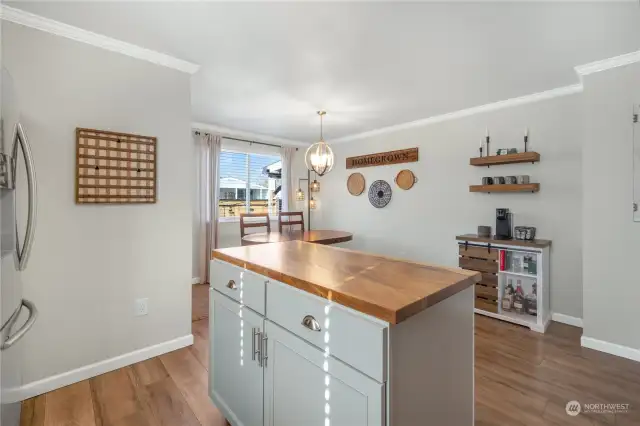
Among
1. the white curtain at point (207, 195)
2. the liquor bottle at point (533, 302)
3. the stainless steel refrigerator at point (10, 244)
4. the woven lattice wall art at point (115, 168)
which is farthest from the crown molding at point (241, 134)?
the liquor bottle at point (533, 302)

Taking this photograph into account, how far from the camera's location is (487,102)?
325 centimetres

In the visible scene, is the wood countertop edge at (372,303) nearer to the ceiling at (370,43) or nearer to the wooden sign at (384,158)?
the ceiling at (370,43)

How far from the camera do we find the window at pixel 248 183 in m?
4.66

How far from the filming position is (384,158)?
4453 millimetres

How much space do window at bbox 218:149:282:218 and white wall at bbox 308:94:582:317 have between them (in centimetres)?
101

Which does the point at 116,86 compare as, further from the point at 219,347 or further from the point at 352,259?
the point at 352,259

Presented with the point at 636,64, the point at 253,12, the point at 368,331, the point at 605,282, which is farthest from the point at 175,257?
the point at 636,64

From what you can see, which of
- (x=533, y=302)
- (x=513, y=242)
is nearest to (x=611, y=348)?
(x=533, y=302)

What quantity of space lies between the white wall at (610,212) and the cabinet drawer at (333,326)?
250cm

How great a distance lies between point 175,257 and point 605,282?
10.9 ft

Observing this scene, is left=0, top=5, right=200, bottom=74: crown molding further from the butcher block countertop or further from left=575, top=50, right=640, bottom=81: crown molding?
left=575, top=50, right=640, bottom=81: crown molding

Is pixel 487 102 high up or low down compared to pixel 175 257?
up

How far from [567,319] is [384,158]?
280 cm

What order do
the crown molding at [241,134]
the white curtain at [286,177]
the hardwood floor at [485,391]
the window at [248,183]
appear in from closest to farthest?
the hardwood floor at [485,391] < the crown molding at [241,134] < the window at [248,183] < the white curtain at [286,177]
